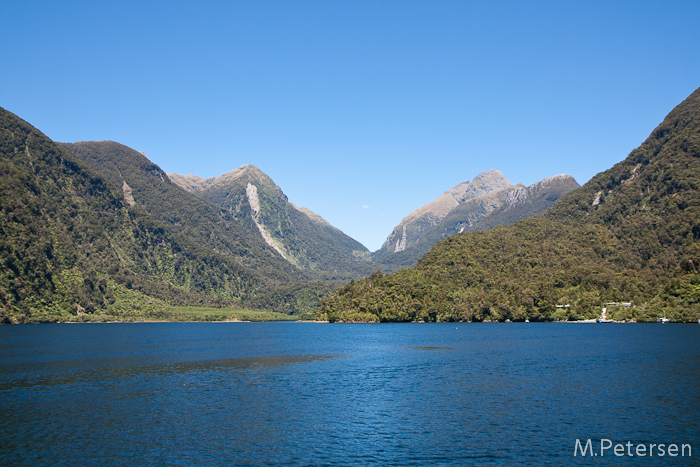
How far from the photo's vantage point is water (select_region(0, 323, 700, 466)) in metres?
40.7

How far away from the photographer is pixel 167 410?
183 ft

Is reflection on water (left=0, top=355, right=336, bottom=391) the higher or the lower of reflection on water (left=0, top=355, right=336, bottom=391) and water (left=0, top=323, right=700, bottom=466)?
the lower

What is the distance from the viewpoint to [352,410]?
2185 inches

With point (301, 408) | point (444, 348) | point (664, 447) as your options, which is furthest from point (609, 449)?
point (444, 348)

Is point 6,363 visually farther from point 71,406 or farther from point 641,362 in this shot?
point 641,362

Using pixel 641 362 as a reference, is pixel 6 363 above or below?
below

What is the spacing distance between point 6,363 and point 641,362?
117 meters

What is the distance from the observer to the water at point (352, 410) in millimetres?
40719

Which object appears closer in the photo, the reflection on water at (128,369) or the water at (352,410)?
the water at (352,410)

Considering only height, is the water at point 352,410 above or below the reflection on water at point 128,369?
above

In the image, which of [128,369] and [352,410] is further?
[128,369]

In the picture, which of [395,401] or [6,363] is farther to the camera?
[6,363]

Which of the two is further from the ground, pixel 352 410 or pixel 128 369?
pixel 352 410

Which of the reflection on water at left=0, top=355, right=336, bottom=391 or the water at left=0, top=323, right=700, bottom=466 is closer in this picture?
the water at left=0, top=323, right=700, bottom=466
